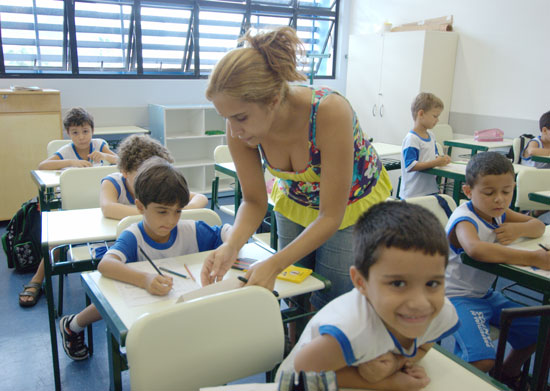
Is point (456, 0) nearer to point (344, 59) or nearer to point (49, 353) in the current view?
point (344, 59)

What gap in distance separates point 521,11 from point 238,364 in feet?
16.8

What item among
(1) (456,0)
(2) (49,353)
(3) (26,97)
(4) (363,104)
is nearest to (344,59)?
(4) (363,104)

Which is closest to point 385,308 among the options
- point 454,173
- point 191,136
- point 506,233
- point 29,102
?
point 506,233

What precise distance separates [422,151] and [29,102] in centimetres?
353

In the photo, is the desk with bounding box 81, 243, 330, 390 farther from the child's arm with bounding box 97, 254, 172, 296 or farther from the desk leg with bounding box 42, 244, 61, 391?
the desk leg with bounding box 42, 244, 61, 391

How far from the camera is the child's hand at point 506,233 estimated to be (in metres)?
1.84

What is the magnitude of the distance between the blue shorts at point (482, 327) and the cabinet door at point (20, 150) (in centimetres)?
400

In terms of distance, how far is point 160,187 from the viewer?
171cm

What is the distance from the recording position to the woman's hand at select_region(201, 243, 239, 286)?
1412mm

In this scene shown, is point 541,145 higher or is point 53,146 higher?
point 541,145

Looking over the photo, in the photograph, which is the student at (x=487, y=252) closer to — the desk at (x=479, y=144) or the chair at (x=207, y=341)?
the chair at (x=207, y=341)

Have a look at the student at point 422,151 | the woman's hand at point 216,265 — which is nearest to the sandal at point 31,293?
the woman's hand at point 216,265

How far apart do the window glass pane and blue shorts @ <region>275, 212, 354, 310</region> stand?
441cm

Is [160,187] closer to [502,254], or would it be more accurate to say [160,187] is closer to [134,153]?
[134,153]
